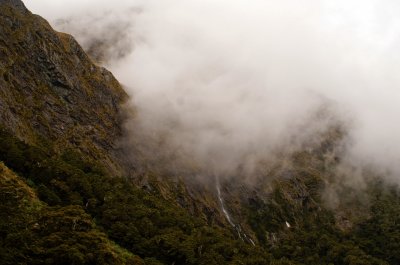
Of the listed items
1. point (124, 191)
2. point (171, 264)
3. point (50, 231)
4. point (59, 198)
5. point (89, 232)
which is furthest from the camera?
point (124, 191)

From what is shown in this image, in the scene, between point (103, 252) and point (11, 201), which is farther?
point (11, 201)

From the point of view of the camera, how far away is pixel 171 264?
13838 centimetres

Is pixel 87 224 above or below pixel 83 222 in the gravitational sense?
below

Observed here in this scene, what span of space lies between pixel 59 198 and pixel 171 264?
3537cm

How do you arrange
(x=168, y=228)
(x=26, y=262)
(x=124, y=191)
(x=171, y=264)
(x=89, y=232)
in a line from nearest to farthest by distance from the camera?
1. (x=26, y=262)
2. (x=89, y=232)
3. (x=171, y=264)
4. (x=168, y=228)
5. (x=124, y=191)

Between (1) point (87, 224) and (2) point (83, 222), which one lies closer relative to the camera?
(2) point (83, 222)

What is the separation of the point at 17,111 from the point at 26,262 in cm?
12641

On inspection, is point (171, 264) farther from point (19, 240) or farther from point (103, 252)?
point (19, 240)

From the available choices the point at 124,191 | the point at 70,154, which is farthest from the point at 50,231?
the point at 70,154

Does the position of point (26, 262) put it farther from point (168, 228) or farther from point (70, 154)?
point (70, 154)

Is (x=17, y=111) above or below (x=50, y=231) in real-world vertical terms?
above

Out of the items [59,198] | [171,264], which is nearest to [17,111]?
[59,198]

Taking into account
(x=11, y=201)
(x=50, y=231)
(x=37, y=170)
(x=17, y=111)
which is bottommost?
(x=50, y=231)

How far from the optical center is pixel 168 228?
6245 inches
